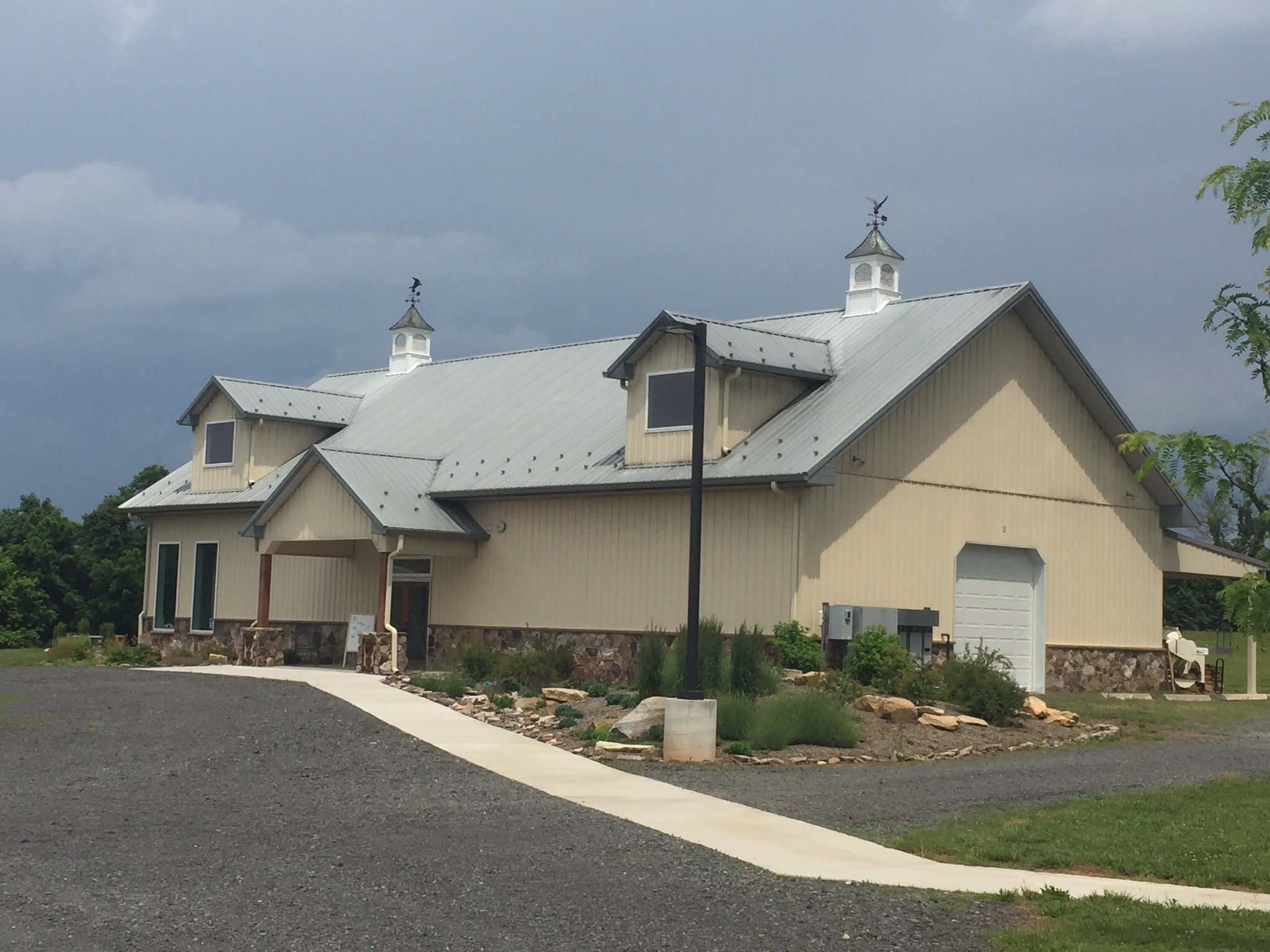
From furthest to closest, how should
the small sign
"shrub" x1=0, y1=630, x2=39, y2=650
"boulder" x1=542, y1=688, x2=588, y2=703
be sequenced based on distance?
"shrub" x1=0, y1=630, x2=39, y2=650 → the small sign → "boulder" x1=542, y1=688, x2=588, y2=703

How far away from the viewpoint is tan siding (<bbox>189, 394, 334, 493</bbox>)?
Result: 3441cm

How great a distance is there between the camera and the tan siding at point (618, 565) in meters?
24.7

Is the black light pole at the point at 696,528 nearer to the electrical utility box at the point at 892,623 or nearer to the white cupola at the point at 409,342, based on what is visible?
the electrical utility box at the point at 892,623

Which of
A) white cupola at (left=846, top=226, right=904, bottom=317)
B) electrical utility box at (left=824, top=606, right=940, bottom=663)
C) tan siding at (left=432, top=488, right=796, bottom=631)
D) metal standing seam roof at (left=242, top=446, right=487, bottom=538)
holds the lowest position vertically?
electrical utility box at (left=824, top=606, right=940, bottom=663)

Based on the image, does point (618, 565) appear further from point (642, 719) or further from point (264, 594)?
point (264, 594)

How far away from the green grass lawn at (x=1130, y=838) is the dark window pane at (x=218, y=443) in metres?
24.6

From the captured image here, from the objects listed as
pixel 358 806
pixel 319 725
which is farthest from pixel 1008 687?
pixel 358 806

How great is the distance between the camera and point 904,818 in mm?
13555

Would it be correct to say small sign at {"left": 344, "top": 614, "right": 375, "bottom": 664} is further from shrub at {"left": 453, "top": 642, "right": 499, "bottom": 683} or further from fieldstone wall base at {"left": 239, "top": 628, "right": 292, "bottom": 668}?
shrub at {"left": 453, "top": 642, "right": 499, "bottom": 683}

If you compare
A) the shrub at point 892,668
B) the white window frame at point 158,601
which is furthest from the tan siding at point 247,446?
the shrub at point 892,668

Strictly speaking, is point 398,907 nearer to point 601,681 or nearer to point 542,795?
point 542,795

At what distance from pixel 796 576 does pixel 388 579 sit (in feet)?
26.8

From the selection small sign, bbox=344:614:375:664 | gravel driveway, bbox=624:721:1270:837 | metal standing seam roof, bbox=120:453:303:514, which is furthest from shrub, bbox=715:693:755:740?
metal standing seam roof, bbox=120:453:303:514

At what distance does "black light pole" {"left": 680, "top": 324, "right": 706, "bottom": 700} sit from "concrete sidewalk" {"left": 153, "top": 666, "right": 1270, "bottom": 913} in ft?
5.04
